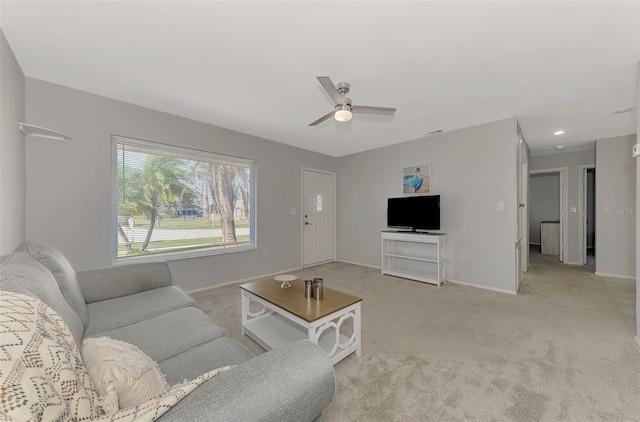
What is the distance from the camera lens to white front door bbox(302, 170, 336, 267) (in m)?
4.90

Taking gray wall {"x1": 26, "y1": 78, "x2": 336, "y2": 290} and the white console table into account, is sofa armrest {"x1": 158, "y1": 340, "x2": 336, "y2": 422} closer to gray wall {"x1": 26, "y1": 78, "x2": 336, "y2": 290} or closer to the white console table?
gray wall {"x1": 26, "y1": 78, "x2": 336, "y2": 290}

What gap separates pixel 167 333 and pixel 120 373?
78cm

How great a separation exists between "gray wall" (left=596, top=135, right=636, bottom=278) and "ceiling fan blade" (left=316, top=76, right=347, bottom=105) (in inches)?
201

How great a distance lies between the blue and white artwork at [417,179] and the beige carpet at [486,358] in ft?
5.72

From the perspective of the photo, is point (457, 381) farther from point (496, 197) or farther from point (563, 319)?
point (496, 197)

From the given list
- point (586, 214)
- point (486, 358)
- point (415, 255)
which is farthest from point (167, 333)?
point (586, 214)

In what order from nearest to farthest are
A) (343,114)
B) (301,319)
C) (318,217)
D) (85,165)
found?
(301,319), (343,114), (85,165), (318,217)

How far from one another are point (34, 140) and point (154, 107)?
1116 millimetres

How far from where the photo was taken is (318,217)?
518 cm

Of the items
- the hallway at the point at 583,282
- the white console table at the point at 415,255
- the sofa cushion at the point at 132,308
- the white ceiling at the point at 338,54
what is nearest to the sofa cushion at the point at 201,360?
the sofa cushion at the point at 132,308

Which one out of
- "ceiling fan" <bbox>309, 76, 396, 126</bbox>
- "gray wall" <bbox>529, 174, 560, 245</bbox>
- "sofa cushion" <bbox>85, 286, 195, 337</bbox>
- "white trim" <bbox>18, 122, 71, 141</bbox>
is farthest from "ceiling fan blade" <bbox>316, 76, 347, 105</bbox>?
"gray wall" <bbox>529, 174, 560, 245</bbox>

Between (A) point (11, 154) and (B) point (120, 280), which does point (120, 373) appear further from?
(A) point (11, 154)

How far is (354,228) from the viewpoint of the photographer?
17.1 ft

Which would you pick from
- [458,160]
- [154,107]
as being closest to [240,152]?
[154,107]
